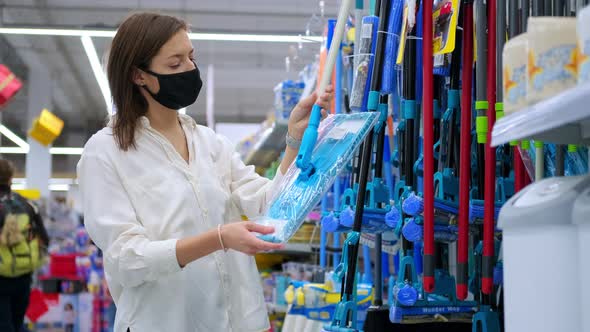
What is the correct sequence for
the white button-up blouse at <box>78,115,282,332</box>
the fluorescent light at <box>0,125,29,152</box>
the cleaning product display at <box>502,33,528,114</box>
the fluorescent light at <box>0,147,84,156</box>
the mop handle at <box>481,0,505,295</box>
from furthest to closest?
the fluorescent light at <box>0,147,84,156</box>
the fluorescent light at <box>0,125,29,152</box>
the white button-up blouse at <box>78,115,282,332</box>
the mop handle at <box>481,0,505,295</box>
the cleaning product display at <box>502,33,528,114</box>

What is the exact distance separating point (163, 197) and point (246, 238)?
0.36m

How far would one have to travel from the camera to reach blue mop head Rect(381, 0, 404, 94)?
2.18m

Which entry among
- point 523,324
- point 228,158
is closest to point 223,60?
point 228,158

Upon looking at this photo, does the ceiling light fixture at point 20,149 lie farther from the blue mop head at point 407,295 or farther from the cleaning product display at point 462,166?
the blue mop head at point 407,295

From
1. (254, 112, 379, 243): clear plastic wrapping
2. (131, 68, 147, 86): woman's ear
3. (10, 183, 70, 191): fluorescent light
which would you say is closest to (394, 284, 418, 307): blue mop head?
(254, 112, 379, 243): clear plastic wrapping

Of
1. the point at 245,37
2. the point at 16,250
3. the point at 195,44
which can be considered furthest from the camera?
the point at 195,44

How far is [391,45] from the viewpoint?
220cm

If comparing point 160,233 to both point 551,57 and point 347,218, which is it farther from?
point 551,57

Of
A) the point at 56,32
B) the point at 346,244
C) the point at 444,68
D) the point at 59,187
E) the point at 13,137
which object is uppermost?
the point at 56,32

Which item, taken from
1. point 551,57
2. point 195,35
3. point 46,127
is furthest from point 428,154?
point 46,127

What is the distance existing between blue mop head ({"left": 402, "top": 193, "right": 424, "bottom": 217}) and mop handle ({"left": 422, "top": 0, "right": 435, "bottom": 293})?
0.16ft

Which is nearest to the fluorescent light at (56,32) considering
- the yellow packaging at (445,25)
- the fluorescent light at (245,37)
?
the fluorescent light at (245,37)

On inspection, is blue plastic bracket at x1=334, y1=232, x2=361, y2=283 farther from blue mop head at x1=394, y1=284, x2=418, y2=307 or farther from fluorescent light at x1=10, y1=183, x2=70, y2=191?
fluorescent light at x1=10, y1=183, x2=70, y2=191

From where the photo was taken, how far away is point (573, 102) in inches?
33.8
